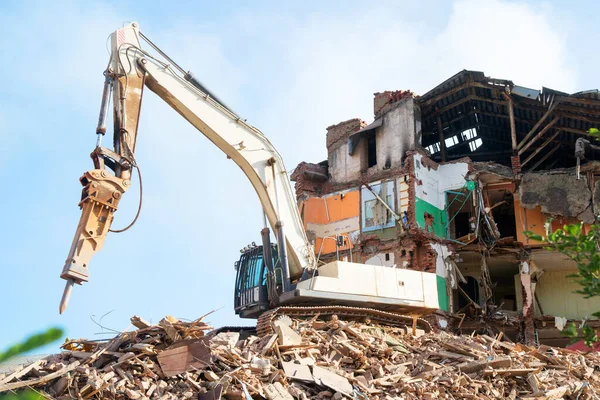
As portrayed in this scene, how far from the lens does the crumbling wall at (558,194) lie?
2673 centimetres

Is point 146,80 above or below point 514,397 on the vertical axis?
above

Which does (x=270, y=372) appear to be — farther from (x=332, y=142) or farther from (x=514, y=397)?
(x=332, y=142)

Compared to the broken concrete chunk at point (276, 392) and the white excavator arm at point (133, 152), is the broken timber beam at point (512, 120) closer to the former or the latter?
the white excavator arm at point (133, 152)

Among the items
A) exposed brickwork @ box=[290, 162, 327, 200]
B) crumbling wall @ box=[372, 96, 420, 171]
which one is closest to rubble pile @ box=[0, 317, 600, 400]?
crumbling wall @ box=[372, 96, 420, 171]

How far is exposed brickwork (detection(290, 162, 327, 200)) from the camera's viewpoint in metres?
31.3

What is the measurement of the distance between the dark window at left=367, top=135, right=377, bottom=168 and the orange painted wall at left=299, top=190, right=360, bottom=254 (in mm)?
1621

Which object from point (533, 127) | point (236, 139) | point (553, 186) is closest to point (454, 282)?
point (553, 186)

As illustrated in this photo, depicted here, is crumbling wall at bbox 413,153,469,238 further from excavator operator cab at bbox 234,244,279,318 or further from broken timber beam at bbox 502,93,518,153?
excavator operator cab at bbox 234,244,279,318

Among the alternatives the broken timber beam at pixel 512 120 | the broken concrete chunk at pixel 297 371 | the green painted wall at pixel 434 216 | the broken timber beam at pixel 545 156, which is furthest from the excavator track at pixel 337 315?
the broken timber beam at pixel 545 156

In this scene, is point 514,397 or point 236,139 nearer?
point 514,397

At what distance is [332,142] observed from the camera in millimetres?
32250

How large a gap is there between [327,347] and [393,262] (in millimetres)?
14329

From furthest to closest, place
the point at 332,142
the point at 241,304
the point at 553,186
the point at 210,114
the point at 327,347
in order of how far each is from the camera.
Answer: the point at 332,142 < the point at 553,186 < the point at 241,304 < the point at 210,114 < the point at 327,347

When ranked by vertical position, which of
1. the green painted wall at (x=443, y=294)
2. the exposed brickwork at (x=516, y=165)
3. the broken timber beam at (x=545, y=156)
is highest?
the broken timber beam at (x=545, y=156)
